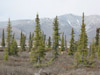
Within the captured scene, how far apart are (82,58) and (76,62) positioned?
4.66 ft

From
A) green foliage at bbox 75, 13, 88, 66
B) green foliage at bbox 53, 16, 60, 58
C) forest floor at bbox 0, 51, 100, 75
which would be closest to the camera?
forest floor at bbox 0, 51, 100, 75

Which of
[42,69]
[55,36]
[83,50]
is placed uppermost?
[55,36]

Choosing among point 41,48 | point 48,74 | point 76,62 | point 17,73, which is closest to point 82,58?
point 76,62

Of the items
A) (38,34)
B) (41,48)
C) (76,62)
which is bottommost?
(76,62)

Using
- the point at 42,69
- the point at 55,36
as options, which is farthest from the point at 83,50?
the point at 42,69

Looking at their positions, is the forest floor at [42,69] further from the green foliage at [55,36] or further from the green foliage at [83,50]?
the green foliage at [55,36]

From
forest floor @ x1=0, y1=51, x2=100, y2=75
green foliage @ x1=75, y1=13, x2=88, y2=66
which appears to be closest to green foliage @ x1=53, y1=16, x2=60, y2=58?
green foliage @ x1=75, y1=13, x2=88, y2=66

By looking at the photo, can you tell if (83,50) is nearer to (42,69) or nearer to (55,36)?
(55,36)

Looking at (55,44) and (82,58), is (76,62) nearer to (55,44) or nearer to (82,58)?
(82,58)

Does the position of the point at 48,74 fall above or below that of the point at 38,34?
below

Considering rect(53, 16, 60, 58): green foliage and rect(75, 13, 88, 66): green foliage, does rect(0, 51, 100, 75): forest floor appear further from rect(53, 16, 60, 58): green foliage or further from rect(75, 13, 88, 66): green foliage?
rect(53, 16, 60, 58): green foliage

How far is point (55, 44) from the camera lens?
151 ft

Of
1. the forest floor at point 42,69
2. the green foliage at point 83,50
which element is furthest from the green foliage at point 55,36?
the forest floor at point 42,69

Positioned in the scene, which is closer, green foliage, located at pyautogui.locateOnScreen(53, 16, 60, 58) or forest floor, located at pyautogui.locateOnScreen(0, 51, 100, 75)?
forest floor, located at pyautogui.locateOnScreen(0, 51, 100, 75)
